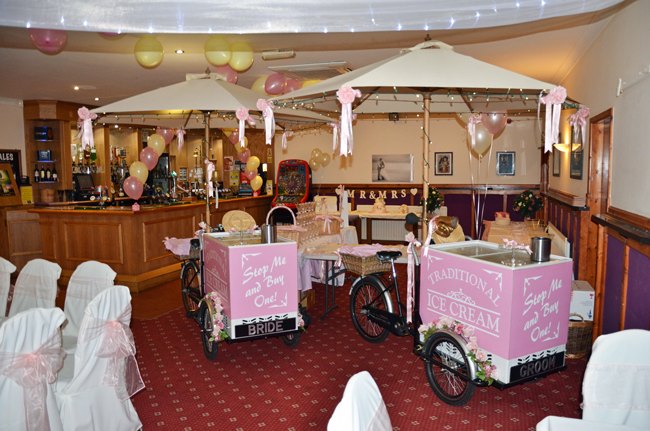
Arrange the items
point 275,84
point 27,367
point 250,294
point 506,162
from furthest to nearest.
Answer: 1. point 506,162
2. point 275,84
3. point 250,294
4. point 27,367

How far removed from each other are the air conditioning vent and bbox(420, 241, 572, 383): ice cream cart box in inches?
131

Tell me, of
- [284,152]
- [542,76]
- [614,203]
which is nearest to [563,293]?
[614,203]

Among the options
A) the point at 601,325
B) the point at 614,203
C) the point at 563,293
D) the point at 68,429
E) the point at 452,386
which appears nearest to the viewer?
the point at 68,429

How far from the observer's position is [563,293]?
3.43m

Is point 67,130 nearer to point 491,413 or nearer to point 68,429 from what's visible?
point 68,429

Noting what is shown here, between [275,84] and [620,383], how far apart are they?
524 cm

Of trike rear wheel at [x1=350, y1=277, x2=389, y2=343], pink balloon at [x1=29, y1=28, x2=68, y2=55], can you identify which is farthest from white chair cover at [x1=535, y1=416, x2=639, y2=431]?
pink balloon at [x1=29, y1=28, x2=68, y2=55]

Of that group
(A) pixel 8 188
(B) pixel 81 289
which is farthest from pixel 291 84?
(A) pixel 8 188

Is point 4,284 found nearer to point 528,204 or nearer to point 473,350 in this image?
point 473,350

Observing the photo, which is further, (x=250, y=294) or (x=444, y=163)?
(x=444, y=163)

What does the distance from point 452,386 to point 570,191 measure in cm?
400

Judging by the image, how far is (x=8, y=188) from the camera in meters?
9.04

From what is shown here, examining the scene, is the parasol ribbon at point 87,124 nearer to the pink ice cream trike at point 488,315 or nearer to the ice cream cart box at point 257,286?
the ice cream cart box at point 257,286

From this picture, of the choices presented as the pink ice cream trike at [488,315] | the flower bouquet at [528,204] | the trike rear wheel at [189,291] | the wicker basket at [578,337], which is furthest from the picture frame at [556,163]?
the trike rear wheel at [189,291]
